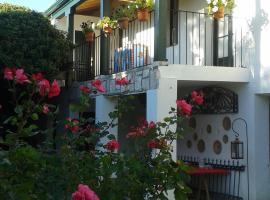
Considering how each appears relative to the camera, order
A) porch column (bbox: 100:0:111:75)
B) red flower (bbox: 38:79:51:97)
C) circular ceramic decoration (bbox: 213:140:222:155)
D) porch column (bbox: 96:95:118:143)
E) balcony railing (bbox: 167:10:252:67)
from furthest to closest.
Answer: porch column (bbox: 100:0:111:75) < porch column (bbox: 96:95:118:143) < circular ceramic decoration (bbox: 213:140:222:155) < balcony railing (bbox: 167:10:252:67) < red flower (bbox: 38:79:51:97)

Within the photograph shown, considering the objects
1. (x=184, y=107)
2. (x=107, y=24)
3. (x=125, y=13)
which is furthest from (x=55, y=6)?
(x=184, y=107)

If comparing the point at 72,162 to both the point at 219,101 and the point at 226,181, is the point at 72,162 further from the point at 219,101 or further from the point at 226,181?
the point at 219,101

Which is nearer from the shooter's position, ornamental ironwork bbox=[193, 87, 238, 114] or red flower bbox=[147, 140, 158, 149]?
red flower bbox=[147, 140, 158, 149]

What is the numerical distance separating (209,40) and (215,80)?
1836 mm

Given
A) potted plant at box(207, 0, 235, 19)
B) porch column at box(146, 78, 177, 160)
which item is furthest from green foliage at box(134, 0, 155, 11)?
porch column at box(146, 78, 177, 160)

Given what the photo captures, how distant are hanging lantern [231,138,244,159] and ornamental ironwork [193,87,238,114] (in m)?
0.71

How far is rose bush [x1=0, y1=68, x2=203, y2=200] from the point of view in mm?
3129

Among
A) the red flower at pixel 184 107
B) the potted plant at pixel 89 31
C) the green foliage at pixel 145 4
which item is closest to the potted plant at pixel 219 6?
the green foliage at pixel 145 4

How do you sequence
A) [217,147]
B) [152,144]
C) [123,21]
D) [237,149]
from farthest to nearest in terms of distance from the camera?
[123,21]
[217,147]
[237,149]
[152,144]

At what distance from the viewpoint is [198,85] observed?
33.8 ft

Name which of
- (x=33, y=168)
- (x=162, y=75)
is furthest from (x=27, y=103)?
(x=162, y=75)

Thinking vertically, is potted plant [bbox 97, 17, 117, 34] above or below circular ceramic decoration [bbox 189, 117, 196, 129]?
above

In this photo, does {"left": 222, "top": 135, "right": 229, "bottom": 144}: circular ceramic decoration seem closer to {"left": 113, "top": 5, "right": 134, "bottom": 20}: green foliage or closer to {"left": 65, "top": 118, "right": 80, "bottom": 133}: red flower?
{"left": 113, "top": 5, "right": 134, "bottom": 20}: green foliage

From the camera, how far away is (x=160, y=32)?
853cm
